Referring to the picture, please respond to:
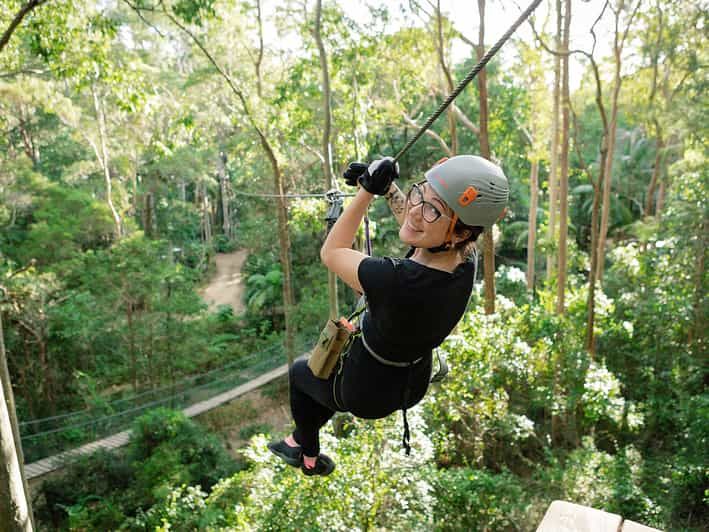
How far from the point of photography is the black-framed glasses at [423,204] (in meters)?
1.73

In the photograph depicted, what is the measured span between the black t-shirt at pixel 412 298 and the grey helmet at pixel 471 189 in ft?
0.70

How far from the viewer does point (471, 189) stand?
167 cm

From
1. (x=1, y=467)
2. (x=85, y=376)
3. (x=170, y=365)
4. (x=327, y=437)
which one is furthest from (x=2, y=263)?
(x=1, y=467)

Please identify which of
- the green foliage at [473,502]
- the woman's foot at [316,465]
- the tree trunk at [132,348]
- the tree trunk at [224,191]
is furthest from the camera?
the tree trunk at [224,191]

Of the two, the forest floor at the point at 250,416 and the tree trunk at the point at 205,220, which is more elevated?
the tree trunk at the point at 205,220

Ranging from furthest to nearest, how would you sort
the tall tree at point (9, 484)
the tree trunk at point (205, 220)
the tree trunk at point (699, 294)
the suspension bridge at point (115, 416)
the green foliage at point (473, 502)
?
the tree trunk at point (205, 220)
the suspension bridge at point (115, 416)
the tree trunk at point (699, 294)
the green foliage at point (473, 502)
the tall tree at point (9, 484)

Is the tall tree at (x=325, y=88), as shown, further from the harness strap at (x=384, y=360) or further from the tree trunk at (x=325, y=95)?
the harness strap at (x=384, y=360)

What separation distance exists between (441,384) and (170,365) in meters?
7.79

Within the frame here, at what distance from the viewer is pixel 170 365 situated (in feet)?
41.4

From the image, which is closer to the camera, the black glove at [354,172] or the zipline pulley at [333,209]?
the black glove at [354,172]

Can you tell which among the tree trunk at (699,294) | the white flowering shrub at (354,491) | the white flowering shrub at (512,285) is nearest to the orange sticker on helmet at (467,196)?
the white flowering shrub at (354,491)

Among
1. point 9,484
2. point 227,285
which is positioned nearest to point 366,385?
point 9,484

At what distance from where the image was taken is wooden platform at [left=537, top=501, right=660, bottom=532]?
1895 mm

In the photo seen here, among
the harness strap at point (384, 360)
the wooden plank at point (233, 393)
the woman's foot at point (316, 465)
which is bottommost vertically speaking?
the wooden plank at point (233, 393)
